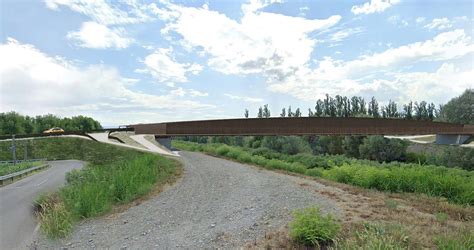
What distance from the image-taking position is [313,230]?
5211mm

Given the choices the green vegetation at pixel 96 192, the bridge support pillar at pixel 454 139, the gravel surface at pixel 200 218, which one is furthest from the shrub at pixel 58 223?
the bridge support pillar at pixel 454 139

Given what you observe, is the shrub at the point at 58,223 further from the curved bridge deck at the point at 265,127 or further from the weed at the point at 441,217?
the curved bridge deck at the point at 265,127

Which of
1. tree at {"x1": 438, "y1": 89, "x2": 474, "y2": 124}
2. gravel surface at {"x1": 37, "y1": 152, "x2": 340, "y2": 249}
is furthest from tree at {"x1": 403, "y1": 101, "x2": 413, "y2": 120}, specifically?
gravel surface at {"x1": 37, "y1": 152, "x2": 340, "y2": 249}

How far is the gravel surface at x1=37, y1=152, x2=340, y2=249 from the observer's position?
638 centimetres

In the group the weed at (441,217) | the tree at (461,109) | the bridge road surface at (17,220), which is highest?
the tree at (461,109)

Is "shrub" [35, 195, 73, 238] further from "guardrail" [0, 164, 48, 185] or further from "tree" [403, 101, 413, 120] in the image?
"tree" [403, 101, 413, 120]

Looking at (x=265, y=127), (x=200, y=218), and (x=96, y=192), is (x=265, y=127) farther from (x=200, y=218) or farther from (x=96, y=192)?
(x=200, y=218)

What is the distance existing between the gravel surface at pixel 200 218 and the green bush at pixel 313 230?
3.27ft

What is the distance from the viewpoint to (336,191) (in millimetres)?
9555

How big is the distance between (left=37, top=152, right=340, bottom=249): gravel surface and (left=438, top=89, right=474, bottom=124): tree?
56.9 metres

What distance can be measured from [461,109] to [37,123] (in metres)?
109

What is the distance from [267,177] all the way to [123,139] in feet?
70.7

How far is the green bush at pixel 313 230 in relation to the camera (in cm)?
516

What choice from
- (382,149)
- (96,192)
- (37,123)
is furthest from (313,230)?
(37,123)
